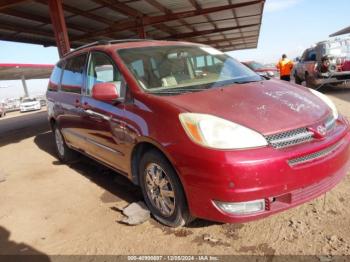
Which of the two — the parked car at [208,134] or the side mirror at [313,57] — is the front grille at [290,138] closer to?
the parked car at [208,134]

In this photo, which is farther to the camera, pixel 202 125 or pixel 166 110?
pixel 166 110

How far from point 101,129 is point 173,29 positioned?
17066mm

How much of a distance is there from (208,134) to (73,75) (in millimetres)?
3080

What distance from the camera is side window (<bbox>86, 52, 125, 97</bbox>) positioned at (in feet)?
12.3

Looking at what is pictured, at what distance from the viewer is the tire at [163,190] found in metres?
3.02

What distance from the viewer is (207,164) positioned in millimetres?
2662

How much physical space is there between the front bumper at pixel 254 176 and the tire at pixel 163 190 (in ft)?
0.52

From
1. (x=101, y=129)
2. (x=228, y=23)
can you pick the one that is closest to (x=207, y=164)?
(x=101, y=129)

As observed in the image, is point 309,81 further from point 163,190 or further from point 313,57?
point 163,190

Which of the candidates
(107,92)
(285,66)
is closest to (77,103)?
(107,92)

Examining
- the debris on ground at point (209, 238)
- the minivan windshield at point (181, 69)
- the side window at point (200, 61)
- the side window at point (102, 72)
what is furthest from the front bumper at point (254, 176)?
the side window at point (200, 61)

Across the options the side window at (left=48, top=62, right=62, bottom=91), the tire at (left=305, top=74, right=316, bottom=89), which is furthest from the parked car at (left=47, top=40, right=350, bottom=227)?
the tire at (left=305, top=74, right=316, bottom=89)

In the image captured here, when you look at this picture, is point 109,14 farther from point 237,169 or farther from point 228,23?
point 237,169

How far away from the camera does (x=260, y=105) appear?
3025 millimetres
